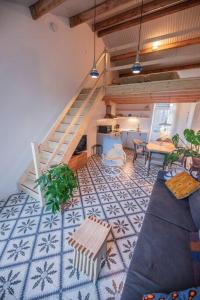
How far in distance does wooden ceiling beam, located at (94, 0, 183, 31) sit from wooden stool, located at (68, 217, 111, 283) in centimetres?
439

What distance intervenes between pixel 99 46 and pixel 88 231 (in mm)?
5780

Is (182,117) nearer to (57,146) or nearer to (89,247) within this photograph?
(57,146)

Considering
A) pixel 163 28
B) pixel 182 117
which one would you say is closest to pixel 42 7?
pixel 163 28

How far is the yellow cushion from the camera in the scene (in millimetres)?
2041

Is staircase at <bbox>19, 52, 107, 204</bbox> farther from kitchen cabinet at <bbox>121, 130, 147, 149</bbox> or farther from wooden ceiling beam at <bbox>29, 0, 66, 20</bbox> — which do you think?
kitchen cabinet at <bbox>121, 130, 147, 149</bbox>

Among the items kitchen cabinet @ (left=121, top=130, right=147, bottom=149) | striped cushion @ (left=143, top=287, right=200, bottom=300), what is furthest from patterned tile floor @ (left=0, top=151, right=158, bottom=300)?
kitchen cabinet @ (left=121, top=130, right=147, bottom=149)

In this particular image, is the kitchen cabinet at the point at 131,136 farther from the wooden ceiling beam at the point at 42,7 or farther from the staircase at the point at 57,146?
the wooden ceiling beam at the point at 42,7

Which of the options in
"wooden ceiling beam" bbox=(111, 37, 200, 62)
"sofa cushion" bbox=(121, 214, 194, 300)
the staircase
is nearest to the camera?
"sofa cushion" bbox=(121, 214, 194, 300)

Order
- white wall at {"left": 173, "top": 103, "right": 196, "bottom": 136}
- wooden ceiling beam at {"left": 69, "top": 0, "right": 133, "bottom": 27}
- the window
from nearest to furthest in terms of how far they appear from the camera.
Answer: wooden ceiling beam at {"left": 69, "top": 0, "right": 133, "bottom": 27} → white wall at {"left": 173, "top": 103, "right": 196, "bottom": 136} → the window

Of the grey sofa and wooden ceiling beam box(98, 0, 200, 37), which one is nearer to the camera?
the grey sofa

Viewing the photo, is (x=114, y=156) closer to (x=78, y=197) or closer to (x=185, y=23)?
(x=78, y=197)

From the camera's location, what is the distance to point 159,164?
4281 millimetres

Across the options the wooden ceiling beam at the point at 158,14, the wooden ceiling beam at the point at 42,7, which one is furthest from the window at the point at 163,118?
the wooden ceiling beam at the point at 42,7

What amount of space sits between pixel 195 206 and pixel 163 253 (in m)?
0.84
